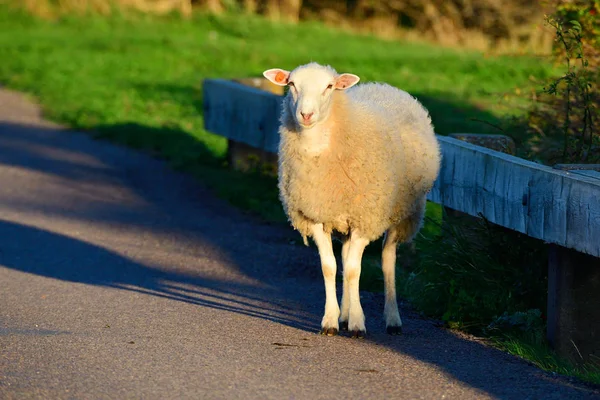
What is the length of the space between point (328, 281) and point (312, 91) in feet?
3.96

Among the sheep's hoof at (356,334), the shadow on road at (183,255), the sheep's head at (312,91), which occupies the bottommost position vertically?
the shadow on road at (183,255)

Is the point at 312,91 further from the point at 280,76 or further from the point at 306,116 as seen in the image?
the point at 280,76

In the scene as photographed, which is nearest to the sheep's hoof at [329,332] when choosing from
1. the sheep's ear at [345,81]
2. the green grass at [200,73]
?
the green grass at [200,73]

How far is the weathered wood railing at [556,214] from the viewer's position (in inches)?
236

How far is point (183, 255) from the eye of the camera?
30.9 ft

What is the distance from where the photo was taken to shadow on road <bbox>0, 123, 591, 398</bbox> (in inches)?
252

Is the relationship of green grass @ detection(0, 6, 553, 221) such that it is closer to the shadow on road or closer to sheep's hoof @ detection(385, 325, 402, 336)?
the shadow on road

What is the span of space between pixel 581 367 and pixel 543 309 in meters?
1.16

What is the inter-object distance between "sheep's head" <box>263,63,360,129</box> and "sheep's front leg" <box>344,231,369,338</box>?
0.84 meters

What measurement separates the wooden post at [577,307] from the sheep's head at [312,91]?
170 centimetres

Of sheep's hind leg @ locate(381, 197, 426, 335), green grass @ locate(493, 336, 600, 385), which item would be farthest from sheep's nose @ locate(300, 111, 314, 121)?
green grass @ locate(493, 336, 600, 385)

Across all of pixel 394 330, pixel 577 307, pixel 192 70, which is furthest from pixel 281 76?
pixel 192 70

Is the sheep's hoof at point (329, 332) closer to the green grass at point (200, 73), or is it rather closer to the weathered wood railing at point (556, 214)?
the green grass at point (200, 73)

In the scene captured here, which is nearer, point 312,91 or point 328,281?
point 312,91
